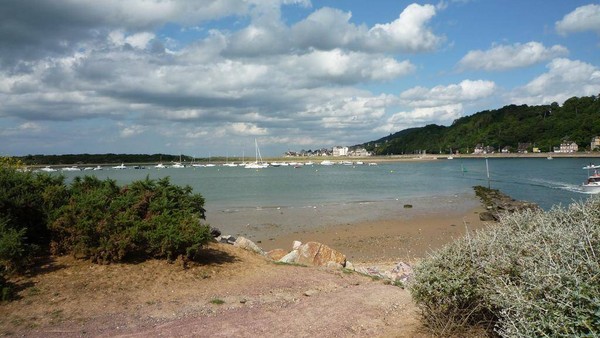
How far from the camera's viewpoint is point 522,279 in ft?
16.2

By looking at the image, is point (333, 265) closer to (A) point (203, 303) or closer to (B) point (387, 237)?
(A) point (203, 303)

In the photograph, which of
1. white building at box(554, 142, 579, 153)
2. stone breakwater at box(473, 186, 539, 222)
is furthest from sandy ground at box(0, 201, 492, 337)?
white building at box(554, 142, 579, 153)

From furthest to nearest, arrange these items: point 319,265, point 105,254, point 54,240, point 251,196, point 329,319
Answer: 1. point 251,196
2. point 319,265
3. point 54,240
4. point 105,254
5. point 329,319

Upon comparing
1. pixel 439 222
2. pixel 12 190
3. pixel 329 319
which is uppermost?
pixel 12 190

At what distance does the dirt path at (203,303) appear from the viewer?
25.7 ft

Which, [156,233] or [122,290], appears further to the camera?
[156,233]

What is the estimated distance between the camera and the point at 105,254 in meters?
11.0

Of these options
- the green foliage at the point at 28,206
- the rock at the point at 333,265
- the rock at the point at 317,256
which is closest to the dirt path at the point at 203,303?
the rock at the point at 333,265

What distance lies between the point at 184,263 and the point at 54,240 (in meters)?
3.60

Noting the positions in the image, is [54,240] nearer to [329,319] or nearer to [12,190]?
[12,190]

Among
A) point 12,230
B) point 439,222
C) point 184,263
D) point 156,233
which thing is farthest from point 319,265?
point 439,222

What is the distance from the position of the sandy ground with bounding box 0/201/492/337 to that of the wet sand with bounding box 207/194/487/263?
827 centimetres

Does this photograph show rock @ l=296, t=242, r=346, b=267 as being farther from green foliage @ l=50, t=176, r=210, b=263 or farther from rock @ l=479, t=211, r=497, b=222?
rock @ l=479, t=211, r=497, b=222

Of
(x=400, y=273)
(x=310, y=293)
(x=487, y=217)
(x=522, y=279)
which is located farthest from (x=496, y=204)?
(x=522, y=279)
